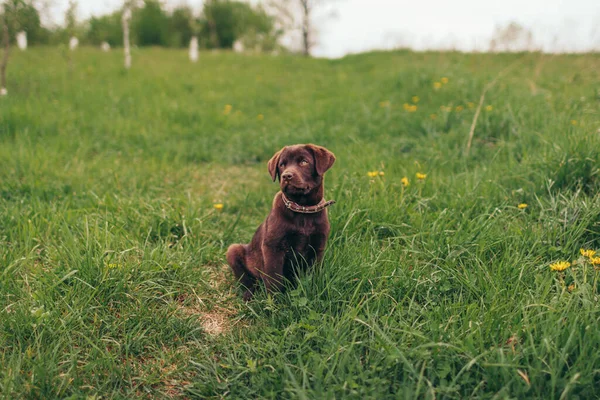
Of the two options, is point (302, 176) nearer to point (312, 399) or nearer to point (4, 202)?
point (312, 399)

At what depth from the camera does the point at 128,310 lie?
8.59 feet

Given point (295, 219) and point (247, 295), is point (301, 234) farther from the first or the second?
point (247, 295)

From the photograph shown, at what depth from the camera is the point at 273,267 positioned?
2.68 m

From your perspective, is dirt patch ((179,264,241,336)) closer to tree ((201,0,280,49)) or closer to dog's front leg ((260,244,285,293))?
dog's front leg ((260,244,285,293))

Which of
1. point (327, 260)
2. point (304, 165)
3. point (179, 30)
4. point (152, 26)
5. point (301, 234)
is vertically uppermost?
point (152, 26)

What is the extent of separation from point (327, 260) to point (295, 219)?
1.33 ft

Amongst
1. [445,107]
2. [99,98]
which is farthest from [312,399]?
[99,98]

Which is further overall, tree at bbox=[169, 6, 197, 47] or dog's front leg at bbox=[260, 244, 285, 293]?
tree at bbox=[169, 6, 197, 47]

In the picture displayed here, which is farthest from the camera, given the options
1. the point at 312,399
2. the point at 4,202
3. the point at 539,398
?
the point at 4,202

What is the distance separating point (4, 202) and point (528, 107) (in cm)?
616

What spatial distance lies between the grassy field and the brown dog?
0.49 feet

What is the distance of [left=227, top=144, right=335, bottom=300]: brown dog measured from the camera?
263 cm

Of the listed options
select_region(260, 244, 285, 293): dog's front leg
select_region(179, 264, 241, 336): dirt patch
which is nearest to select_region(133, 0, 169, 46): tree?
select_region(179, 264, 241, 336): dirt patch

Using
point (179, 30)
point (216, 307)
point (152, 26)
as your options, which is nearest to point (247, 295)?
point (216, 307)
